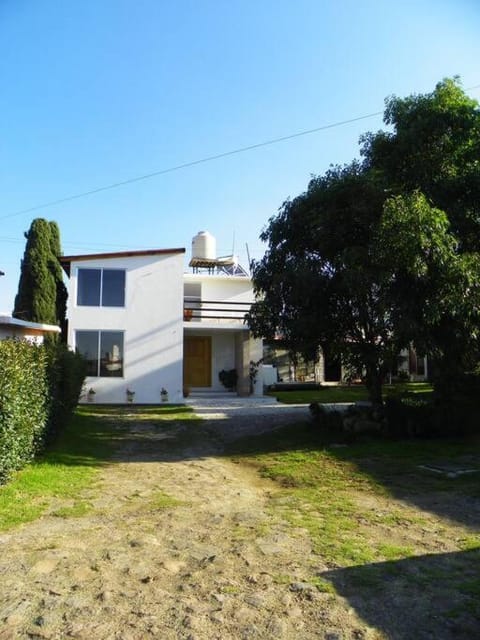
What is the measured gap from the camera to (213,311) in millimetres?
23109

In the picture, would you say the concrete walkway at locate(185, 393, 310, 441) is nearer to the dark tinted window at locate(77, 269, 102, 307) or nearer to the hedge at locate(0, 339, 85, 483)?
the hedge at locate(0, 339, 85, 483)

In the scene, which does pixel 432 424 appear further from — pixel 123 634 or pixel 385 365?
pixel 123 634

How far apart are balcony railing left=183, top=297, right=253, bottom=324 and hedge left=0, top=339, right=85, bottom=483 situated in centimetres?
1189

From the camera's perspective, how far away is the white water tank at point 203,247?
29125mm

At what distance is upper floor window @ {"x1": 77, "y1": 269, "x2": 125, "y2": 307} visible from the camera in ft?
64.5

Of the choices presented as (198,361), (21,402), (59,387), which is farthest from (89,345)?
(21,402)

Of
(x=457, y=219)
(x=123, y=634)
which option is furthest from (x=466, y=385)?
(x=123, y=634)

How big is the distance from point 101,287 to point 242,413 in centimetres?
769

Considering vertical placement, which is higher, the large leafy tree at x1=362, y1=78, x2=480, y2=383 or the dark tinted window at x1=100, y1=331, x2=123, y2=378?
the large leafy tree at x1=362, y1=78, x2=480, y2=383

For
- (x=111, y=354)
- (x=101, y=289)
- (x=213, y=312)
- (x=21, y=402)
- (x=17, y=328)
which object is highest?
(x=101, y=289)

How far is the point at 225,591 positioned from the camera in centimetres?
372

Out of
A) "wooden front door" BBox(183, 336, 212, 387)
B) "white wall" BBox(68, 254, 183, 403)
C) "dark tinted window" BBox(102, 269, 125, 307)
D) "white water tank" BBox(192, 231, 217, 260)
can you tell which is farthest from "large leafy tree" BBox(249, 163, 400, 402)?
"white water tank" BBox(192, 231, 217, 260)

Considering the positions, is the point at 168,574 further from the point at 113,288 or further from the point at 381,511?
the point at 113,288

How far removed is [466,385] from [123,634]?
10.3 m
